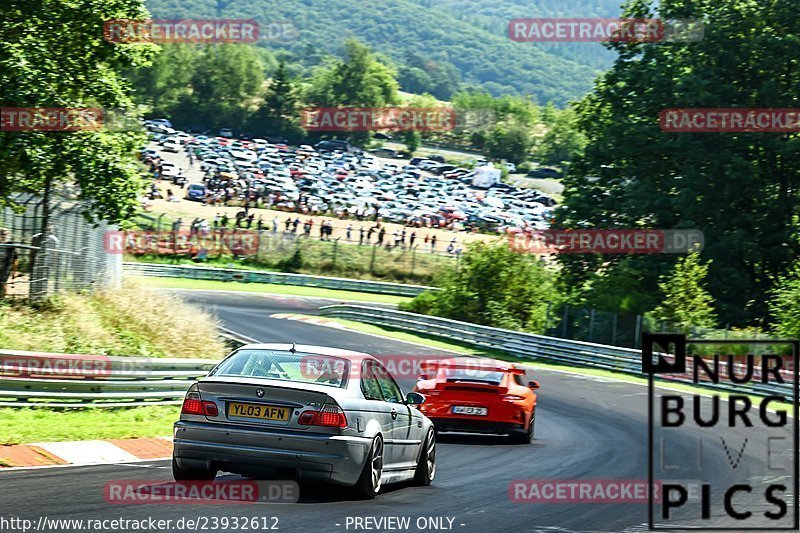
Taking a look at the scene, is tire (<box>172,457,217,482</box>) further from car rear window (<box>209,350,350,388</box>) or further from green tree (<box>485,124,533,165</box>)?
green tree (<box>485,124,533,165</box>)

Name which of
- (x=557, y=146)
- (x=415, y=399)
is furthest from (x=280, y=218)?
(x=557, y=146)

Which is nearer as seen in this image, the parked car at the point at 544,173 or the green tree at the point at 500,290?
the green tree at the point at 500,290

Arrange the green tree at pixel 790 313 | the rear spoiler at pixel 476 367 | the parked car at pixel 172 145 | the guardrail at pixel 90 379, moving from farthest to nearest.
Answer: the parked car at pixel 172 145 → the green tree at pixel 790 313 → the rear spoiler at pixel 476 367 → the guardrail at pixel 90 379

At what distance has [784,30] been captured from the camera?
4466cm

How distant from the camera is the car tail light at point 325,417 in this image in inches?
379

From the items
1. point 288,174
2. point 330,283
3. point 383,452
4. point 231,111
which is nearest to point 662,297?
point 330,283

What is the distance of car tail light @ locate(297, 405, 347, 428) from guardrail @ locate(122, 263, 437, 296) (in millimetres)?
48289

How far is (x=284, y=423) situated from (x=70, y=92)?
47.2 ft

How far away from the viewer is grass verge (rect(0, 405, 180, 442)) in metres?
13.5

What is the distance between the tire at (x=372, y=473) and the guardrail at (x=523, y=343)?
2055cm

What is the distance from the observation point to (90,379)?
17500 mm

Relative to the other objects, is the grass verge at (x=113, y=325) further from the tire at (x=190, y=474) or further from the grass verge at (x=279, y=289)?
the grass verge at (x=279, y=289)
